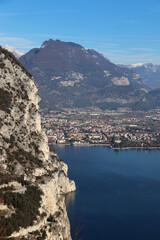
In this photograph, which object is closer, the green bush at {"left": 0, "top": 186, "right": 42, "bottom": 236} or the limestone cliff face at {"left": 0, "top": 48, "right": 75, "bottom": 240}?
the green bush at {"left": 0, "top": 186, "right": 42, "bottom": 236}

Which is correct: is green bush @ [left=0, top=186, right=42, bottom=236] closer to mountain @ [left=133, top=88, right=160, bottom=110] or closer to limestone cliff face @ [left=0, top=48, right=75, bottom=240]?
limestone cliff face @ [left=0, top=48, right=75, bottom=240]

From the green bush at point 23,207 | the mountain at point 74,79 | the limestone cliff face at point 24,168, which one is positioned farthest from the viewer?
the mountain at point 74,79

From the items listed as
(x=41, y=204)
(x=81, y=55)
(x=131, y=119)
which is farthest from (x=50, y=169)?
(x=81, y=55)

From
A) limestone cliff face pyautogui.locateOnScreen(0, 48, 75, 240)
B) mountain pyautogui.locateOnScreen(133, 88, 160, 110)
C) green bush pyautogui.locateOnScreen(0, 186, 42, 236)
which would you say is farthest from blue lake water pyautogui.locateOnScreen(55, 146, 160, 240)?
mountain pyautogui.locateOnScreen(133, 88, 160, 110)

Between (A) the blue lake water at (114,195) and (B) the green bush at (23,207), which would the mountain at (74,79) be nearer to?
(A) the blue lake water at (114,195)

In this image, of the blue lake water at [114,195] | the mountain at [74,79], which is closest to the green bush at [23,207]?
the blue lake water at [114,195]

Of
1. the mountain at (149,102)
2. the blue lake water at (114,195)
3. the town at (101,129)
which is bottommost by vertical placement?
the blue lake water at (114,195)

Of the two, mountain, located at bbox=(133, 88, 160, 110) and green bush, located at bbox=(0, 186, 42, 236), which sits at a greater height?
mountain, located at bbox=(133, 88, 160, 110)

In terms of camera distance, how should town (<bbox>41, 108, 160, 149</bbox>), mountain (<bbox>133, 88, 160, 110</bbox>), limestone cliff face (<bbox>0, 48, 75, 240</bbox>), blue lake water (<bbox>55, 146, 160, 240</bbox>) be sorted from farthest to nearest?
mountain (<bbox>133, 88, 160, 110</bbox>) → town (<bbox>41, 108, 160, 149</bbox>) → blue lake water (<bbox>55, 146, 160, 240</bbox>) → limestone cliff face (<bbox>0, 48, 75, 240</bbox>)
